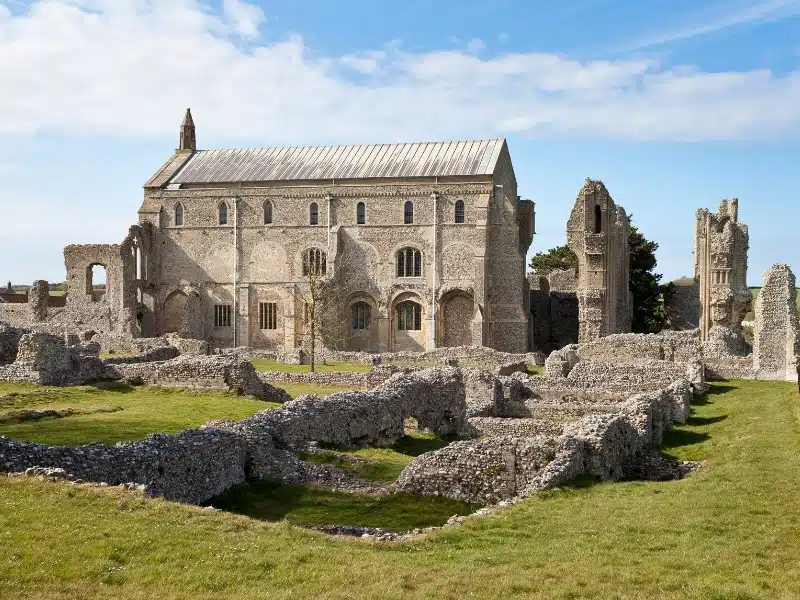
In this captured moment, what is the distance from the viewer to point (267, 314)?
61906mm

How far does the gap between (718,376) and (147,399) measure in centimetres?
2541

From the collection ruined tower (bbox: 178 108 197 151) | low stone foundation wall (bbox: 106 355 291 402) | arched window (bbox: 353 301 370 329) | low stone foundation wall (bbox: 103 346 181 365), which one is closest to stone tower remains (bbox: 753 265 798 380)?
low stone foundation wall (bbox: 106 355 291 402)

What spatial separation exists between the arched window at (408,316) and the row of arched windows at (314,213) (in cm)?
561

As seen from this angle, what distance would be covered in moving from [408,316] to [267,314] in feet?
34.3

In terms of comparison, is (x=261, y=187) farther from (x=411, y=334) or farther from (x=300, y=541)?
(x=300, y=541)

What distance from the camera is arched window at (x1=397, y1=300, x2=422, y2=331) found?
58.8 meters

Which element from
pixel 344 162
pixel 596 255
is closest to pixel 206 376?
pixel 596 255

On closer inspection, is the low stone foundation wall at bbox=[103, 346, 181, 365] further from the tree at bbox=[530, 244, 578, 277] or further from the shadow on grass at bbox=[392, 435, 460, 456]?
the tree at bbox=[530, 244, 578, 277]

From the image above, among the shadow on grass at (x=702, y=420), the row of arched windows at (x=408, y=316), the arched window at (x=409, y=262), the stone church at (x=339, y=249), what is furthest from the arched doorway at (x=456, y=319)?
the shadow on grass at (x=702, y=420)

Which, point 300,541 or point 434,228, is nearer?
point 300,541

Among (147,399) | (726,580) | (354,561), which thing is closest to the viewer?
(726,580)

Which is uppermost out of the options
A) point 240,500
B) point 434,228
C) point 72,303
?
point 434,228

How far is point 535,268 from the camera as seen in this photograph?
87.4 m

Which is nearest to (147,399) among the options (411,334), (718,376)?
(718,376)
